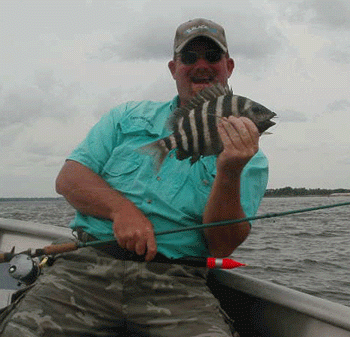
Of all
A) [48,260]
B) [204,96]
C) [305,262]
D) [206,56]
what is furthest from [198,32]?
A: [305,262]

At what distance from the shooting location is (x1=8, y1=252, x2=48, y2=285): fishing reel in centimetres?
355

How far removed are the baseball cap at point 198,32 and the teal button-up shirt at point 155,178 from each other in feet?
1.76

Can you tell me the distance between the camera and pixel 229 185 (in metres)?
3.17

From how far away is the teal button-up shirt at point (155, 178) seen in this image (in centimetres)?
343

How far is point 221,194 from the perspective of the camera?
319 centimetres

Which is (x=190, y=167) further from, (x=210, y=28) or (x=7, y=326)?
(x=7, y=326)

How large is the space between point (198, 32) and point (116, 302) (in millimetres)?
1858

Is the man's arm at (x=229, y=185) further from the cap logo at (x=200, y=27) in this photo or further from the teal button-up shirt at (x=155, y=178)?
the cap logo at (x=200, y=27)

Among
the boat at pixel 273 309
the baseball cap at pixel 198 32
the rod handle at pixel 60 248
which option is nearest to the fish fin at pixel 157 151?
the rod handle at pixel 60 248

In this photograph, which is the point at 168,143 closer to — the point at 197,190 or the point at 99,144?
the point at 197,190

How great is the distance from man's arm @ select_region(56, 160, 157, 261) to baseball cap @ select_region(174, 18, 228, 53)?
1.10 m

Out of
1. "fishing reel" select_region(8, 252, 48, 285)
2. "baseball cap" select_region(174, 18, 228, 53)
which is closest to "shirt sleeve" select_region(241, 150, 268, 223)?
"baseball cap" select_region(174, 18, 228, 53)

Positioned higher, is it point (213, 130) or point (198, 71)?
point (198, 71)

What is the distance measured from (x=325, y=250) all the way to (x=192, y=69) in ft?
40.9
